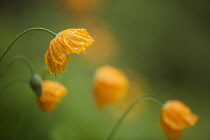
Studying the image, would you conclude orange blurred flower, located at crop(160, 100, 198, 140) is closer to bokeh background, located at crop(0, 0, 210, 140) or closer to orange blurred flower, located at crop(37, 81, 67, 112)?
orange blurred flower, located at crop(37, 81, 67, 112)

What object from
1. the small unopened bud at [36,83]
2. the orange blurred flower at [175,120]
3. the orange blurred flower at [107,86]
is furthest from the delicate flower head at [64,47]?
the orange blurred flower at [107,86]

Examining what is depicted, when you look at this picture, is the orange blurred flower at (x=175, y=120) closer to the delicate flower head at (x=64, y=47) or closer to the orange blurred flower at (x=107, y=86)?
the orange blurred flower at (x=107, y=86)

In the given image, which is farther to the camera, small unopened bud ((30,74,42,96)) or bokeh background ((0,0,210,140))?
bokeh background ((0,0,210,140))

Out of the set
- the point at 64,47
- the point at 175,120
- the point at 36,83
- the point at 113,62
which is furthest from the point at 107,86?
the point at 113,62

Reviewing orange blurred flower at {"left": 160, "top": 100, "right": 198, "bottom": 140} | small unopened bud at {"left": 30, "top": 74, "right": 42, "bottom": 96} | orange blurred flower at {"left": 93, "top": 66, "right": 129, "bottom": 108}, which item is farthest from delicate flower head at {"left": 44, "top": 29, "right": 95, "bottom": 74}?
orange blurred flower at {"left": 93, "top": 66, "right": 129, "bottom": 108}

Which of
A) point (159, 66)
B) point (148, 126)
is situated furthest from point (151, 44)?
point (148, 126)

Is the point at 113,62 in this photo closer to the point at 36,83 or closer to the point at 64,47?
the point at 36,83
